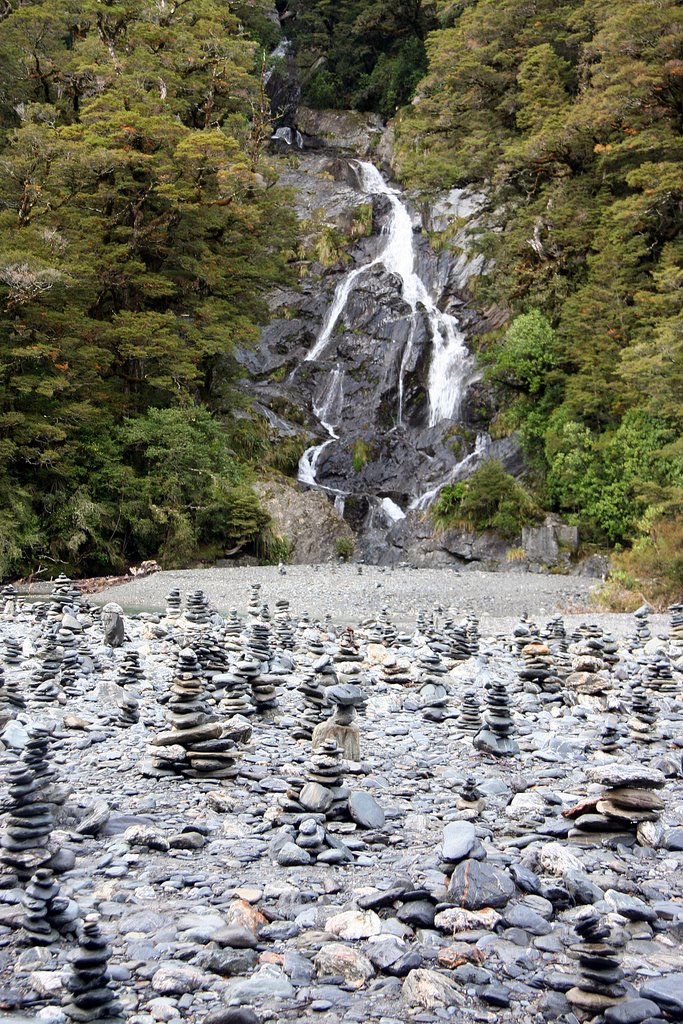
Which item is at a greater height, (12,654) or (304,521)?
(12,654)

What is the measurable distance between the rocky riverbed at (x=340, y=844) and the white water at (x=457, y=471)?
16795mm

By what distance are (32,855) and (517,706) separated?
347 cm

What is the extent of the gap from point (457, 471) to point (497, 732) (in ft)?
64.0

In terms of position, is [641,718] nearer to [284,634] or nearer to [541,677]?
[541,677]

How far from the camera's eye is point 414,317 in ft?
89.6

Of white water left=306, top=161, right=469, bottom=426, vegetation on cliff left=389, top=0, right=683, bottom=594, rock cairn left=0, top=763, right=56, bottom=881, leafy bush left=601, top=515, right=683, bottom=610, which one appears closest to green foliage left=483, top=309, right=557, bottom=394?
vegetation on cliff left=389, top=0, right=683, bottom=594

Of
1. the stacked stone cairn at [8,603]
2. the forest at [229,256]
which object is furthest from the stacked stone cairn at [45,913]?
the forest at [229,256]

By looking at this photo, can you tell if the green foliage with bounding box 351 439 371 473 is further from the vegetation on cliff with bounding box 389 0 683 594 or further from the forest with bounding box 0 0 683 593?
the vegetation on cliff with bounding box 389 0 683 594

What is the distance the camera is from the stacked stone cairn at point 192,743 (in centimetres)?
377

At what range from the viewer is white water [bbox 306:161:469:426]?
25.3 meters

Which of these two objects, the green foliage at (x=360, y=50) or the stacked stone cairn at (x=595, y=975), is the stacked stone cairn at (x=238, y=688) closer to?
the stacked stone cairn at (x=595, y=975)

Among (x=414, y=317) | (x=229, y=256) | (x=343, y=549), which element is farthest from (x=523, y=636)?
(x=414, y=317)

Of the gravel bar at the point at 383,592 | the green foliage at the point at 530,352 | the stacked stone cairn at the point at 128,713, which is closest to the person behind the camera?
the stacked stone cairn at the point at 128,713

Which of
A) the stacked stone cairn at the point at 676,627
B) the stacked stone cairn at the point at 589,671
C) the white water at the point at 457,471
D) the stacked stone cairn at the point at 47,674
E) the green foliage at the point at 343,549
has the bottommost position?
the green foliage at the point at 343,549
